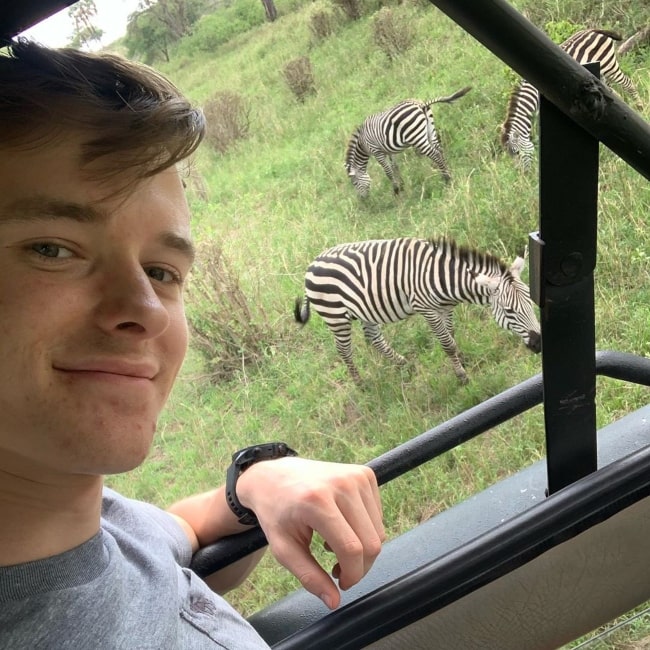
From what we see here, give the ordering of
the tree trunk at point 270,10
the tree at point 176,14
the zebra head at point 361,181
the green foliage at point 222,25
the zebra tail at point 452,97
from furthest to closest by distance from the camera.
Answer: the zebra tail at point 452,97 < the zebra head at point 361,181 < the tree trunk at point 270,10 < the green foliage at point 222,25 < the tree at point 176,14

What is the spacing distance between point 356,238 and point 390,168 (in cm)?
28

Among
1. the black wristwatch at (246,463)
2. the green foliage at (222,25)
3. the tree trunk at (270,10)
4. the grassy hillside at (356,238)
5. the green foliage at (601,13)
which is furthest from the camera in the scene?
the green foliage at (601,13)

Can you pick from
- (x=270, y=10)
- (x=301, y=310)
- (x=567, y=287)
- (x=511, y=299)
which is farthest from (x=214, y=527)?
(x=301, y=310)

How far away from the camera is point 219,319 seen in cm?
225

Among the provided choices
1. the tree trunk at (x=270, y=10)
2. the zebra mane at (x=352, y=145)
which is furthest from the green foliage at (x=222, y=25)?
the zebra mane at (x=352, y=145)

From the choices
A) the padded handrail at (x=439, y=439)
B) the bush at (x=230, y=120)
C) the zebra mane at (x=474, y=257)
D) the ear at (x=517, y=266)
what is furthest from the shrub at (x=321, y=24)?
the padded handrail at (x=439, y=439)

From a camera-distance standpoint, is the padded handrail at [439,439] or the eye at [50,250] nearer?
the eye at [50,250]

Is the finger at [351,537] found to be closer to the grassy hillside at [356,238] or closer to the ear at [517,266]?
the grassy hillside at [356,238]

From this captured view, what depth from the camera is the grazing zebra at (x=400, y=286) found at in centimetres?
190

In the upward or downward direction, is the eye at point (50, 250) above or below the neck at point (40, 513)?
above

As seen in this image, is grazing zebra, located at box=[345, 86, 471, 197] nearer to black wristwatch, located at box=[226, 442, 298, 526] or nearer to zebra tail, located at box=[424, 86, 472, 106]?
zebra tail, located at box=[424, 86, 472, 106]

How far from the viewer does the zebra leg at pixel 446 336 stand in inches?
66.4

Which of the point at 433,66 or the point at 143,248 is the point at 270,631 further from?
the point at 433,66

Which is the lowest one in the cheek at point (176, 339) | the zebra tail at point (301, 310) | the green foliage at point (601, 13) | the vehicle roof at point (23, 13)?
the zebra tail at point (301, 310)
